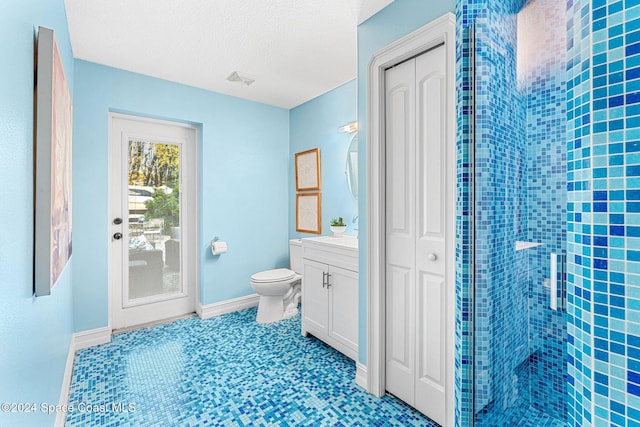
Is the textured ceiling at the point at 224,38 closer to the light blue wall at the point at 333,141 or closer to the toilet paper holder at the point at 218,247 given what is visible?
the light blue wall at the point at 333,141

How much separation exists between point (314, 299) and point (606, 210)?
2.27 metres

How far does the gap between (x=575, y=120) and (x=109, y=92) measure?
3236 millimetres

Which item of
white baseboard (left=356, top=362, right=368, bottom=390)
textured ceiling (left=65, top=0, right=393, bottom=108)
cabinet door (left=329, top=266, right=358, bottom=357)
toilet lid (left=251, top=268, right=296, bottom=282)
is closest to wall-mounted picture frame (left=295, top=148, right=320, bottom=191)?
textured ceiling (left=65, top=0, right=393, bottom=108)

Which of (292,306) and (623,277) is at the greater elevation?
(623,277)

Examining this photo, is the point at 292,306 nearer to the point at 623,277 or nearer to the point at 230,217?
the point at 230,217

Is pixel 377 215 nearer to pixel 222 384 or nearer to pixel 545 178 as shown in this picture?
pixel 545 178

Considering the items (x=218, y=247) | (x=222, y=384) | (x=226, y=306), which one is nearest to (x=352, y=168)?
(x=218, y=247)

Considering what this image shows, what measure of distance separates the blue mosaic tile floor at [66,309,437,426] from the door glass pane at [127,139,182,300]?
0.54 m

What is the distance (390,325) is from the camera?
1.83m

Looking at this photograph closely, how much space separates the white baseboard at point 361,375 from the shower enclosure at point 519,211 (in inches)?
49.9

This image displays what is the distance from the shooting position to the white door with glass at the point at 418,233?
154cm

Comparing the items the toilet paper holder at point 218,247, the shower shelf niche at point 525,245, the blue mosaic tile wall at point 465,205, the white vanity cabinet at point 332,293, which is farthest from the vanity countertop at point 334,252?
the shower shelf niche at point 525,245

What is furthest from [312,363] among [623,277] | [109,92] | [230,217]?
[109,92]

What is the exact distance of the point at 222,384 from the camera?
1958mm
